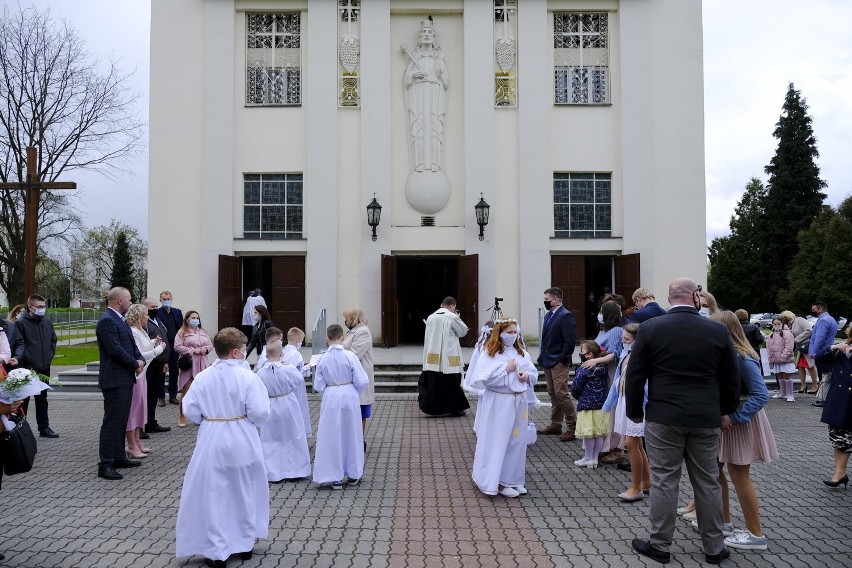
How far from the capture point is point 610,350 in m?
7.79

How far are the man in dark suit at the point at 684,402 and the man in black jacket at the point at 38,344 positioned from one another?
8543 mm

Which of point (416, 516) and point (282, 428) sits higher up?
point (282, 428)

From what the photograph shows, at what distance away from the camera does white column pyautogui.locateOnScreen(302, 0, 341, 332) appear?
60.4 feet

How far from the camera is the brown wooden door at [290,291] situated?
18688mm

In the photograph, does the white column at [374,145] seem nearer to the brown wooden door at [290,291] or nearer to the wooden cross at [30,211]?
the brown wooden door at [290,291]

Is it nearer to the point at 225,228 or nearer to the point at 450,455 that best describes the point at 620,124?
the point at 225,228

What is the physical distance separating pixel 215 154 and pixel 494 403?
14.2 metres

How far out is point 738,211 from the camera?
5391 cm

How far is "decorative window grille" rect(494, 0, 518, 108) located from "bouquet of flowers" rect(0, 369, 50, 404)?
15472mm

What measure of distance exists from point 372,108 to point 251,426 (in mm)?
14711

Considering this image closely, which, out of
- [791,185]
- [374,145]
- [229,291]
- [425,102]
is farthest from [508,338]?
[791,185]

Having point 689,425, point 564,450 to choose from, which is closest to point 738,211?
point 564,450

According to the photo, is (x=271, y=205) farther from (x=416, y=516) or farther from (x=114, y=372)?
(x=416, y=516)

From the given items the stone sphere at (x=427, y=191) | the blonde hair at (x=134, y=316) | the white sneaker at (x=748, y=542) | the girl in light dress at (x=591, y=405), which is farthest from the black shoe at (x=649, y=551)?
the stone sphere at (x=427, y=191)
